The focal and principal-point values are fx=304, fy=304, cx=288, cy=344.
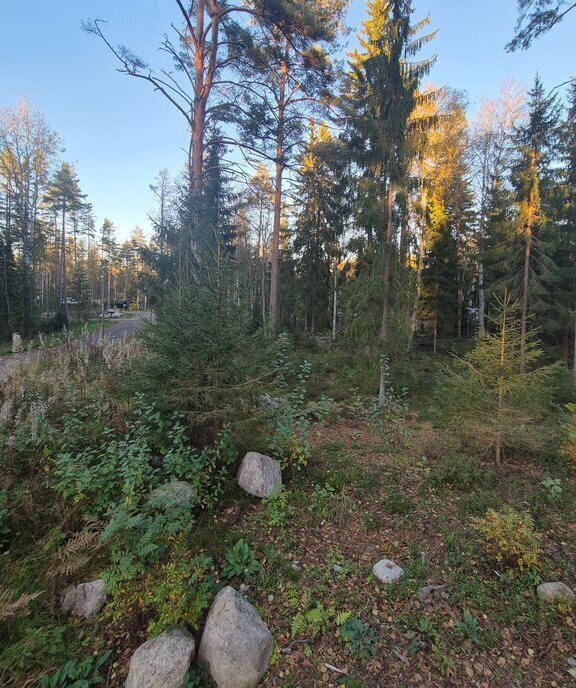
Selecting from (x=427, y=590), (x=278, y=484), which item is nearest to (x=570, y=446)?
(x=427, y=590)

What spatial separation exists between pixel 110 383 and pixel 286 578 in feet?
10.4

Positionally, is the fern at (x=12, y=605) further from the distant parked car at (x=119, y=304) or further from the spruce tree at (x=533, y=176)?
the distant parked car at (x=119, y=304)

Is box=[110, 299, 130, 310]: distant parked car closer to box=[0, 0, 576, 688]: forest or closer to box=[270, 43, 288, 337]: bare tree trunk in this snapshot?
box=[270, 43, 288, 337]: bare tree trunk

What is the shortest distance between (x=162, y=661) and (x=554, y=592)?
110 inches

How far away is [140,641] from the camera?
202 cm

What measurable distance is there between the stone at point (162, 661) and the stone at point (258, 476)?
1.37 meters

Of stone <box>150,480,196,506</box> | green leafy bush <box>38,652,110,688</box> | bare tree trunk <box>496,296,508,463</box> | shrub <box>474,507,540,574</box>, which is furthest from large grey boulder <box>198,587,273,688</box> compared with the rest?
bare tree trunk <box>496,296,508,463</box>

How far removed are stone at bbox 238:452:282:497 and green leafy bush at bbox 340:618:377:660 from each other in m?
1.33

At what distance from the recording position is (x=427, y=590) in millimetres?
2379

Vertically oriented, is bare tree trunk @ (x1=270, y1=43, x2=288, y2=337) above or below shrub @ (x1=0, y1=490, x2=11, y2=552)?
above

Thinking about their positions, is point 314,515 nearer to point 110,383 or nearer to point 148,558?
point 148,558

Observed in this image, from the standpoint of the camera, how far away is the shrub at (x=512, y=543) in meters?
2.50

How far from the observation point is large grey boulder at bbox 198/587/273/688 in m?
1.83

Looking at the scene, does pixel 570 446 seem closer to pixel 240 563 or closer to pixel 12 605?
pixel 240 563
